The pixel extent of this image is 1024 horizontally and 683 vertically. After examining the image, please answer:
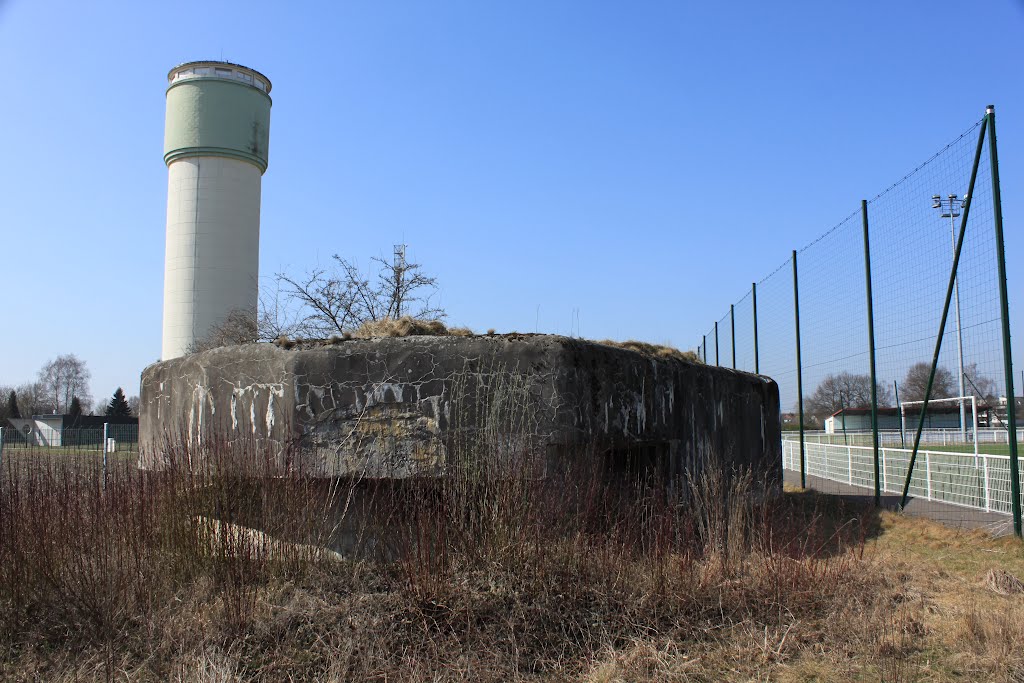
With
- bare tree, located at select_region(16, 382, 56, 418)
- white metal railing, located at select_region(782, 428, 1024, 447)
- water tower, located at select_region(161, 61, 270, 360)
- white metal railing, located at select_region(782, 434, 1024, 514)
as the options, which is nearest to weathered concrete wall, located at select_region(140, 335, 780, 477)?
white metal railing, located at select_region(782, 434, 1024, 514)

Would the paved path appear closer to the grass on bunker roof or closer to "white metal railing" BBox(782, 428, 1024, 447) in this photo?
the grass on bunker roof

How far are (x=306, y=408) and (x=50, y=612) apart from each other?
7.88 ft

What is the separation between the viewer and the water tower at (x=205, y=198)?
26.9 metres

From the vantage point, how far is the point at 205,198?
88.7ft

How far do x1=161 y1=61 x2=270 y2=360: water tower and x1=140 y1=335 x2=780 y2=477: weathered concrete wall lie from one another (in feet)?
68.1

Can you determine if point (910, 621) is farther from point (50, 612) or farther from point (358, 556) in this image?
point (50, 612)

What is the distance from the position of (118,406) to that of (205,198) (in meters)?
33.7

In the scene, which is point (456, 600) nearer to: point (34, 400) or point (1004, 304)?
point (1004, 304)

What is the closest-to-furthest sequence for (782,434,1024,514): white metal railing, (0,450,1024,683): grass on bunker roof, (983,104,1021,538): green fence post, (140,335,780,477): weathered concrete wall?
(0,450,1024,683): grass on bunker roof, (140,335,780,477): weathered concrete wall, (983,104,1021,538): green fence post, (782,434,1024,514): white metal railing

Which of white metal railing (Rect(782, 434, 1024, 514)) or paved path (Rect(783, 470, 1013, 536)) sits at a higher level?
white metal railing (Rect(782, 434, 1024, 514))

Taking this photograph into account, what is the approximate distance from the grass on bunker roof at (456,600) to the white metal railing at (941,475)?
4617 millimetres

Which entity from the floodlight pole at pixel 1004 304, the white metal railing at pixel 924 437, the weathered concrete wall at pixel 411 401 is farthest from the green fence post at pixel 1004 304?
the white metal railing at pixel 924 437

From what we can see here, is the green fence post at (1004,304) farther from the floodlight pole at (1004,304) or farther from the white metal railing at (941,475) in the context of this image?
the white metal railing at (941,475)

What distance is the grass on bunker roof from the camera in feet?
15.6
